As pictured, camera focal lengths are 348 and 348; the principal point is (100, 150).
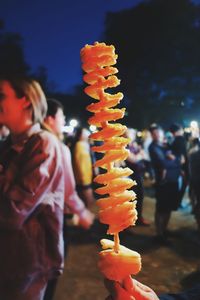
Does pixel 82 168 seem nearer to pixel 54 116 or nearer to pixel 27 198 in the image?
pixel 54 116

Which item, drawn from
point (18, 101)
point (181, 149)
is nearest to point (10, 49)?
point (181, 149)

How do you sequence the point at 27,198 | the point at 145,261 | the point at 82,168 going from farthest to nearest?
the point at 82,168, the point at 145,261, the point at 27,198

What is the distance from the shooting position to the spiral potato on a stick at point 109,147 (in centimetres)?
106

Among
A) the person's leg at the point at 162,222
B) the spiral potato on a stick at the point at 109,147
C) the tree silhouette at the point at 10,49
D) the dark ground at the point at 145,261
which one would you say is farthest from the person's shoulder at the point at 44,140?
the tree silhouette at the point at 10,49

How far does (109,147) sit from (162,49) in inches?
1161

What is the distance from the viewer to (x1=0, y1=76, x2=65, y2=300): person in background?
1954 millimetres

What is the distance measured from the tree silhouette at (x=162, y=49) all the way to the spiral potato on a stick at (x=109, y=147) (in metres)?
27.5

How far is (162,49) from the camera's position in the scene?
94.7 feet

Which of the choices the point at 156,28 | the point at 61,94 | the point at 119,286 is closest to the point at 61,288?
the point at 119,286

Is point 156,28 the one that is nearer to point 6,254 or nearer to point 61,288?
point 61,288

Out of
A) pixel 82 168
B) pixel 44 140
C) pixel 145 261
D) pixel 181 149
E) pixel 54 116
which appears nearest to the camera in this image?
pixel 44 140

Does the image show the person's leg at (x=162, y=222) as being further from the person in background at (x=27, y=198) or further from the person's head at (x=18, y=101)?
the person's head at (x=18, y=101)

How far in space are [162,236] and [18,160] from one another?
17.4ft

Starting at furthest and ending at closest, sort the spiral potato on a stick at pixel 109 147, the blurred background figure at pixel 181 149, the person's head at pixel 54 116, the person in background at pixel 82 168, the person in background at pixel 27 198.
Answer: the blurred background figure at pixel 181 149 < the person in background at pixel 82 168 < the person's head at pixel 54 116 < the person in background at pixel 27 198 < the spiral potato on a stick at pixel 109 147
